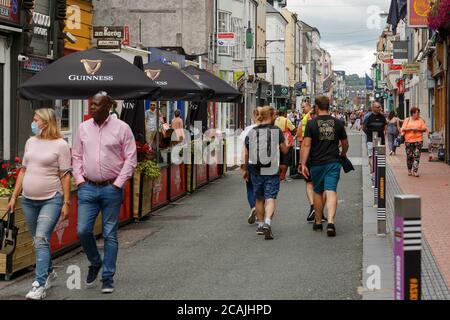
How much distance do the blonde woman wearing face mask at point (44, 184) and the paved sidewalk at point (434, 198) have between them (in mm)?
→ 3580

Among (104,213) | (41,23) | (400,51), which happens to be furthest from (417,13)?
(104,213)

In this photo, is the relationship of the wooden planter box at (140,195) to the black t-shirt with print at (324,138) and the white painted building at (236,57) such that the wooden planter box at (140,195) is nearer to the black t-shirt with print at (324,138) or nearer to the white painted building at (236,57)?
the black t-shirt with print at (324,138)

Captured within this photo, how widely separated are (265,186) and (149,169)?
264cm

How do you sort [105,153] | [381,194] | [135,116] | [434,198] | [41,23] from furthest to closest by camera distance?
[41,23] < [434,198] < [135,116] < [381,194] < [105,153]

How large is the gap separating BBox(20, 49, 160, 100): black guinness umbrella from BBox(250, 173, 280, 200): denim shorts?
7.00 ft

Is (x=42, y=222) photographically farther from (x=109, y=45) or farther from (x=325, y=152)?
(x=109, y=45)

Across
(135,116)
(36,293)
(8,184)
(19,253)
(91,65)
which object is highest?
(91,65)

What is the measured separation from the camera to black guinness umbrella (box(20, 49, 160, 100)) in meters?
11.1

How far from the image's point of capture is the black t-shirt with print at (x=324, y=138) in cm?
1069

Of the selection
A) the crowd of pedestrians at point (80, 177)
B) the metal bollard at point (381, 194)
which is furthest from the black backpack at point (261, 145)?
the crowd of pedestrians at point (80, 177)

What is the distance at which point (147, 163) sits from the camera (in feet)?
41.9

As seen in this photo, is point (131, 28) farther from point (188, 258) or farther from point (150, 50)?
point (188, 258)

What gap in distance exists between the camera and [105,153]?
7324 millimetres
